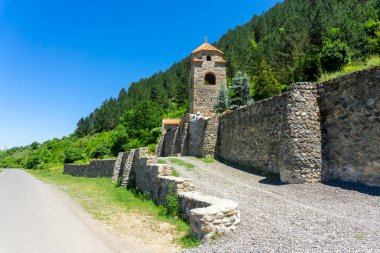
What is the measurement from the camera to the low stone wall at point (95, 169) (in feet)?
81.0

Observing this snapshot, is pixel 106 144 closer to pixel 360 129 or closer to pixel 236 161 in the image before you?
pixel 236 161

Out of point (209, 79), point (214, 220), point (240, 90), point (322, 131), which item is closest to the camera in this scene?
point (214, 220)

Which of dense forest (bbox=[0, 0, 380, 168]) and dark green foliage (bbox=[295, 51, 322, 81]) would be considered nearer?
dark green foliage (bbox=[295, 51, 322, 81])

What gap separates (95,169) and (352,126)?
23718mm

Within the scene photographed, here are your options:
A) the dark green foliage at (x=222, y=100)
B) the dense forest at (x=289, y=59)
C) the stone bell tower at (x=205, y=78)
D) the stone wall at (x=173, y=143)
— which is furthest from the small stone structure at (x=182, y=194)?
the stone bell tower at (x=205, y=78)

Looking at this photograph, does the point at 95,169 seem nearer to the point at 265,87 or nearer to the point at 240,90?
the point at 240,90

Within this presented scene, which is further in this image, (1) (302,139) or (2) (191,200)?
(1) (302,139)

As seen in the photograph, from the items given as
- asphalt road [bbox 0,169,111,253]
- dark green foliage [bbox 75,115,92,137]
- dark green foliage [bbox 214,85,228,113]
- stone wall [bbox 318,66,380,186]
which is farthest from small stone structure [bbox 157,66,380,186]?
dark green foliage [bbox 75,115,92,137]

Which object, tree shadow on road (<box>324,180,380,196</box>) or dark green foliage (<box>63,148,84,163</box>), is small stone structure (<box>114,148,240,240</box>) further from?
dark green foliage (<box>63,148,84,163</box>)

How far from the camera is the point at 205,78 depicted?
44.2 metres

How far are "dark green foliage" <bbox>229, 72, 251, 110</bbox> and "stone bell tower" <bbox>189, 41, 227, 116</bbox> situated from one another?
5943 mm

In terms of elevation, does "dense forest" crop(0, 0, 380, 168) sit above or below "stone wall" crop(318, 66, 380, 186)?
above

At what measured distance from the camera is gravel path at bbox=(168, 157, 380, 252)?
5168mm

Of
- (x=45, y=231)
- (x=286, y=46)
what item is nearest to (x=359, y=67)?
(x=45, y=231)
